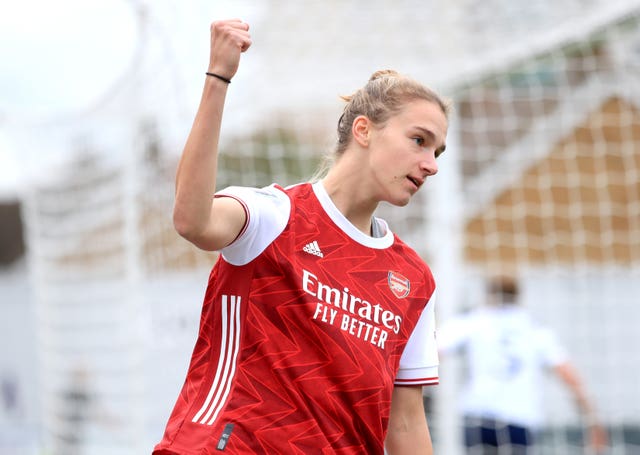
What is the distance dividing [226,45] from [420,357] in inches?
40.7

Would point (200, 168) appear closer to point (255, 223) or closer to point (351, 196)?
point (255, 223)

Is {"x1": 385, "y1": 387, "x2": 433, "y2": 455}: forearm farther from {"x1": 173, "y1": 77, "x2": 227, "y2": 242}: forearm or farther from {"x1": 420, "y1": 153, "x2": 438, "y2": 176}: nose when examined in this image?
{"x1": 173, "y1": 77, "x2": 227, "y2": 242}: forearm

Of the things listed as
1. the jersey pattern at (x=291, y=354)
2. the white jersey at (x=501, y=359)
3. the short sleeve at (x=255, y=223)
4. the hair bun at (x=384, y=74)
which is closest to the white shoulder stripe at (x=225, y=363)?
the jersey pattern at (x=291, y=354)

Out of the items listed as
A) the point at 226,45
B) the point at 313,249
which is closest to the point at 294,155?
the point at 313,249

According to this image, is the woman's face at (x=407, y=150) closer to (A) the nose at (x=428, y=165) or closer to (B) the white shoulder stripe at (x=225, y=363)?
(A) the nose at (x=428, y=165)

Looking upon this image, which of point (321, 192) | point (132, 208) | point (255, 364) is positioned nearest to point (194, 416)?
point (255, 364)

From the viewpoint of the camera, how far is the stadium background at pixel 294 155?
648 cm

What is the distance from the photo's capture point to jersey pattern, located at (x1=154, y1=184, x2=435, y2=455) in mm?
2396

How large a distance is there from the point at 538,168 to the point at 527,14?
208cm

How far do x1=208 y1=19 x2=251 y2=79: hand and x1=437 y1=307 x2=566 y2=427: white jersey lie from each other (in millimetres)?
4763

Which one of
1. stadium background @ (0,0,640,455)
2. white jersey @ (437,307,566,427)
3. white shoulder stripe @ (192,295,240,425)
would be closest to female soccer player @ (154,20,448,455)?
white shoulder stripe @ (192,295,240,425)

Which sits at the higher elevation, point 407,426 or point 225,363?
point 225,363

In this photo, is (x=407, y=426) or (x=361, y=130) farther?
(x=407, y=426)

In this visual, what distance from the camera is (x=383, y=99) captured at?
258cm
